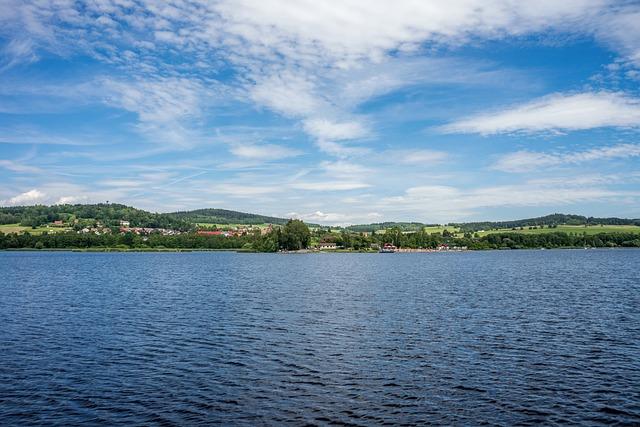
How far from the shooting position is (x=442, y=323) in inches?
1583

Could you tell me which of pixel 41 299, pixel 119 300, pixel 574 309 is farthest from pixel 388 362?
pixel 41 299

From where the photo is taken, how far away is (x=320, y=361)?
1115 inches

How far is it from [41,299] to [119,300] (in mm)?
8918

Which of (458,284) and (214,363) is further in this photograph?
(458,284)

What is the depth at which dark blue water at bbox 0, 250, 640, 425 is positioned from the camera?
67.9ft

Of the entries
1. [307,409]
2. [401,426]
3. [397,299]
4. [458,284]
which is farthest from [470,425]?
[458,284]

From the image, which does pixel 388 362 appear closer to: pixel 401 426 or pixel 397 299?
pixel 401 426

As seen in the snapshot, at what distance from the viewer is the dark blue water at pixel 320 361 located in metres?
20.7

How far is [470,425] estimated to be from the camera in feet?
62.5

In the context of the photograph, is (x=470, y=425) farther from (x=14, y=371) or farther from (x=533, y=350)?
(x=14, y=371)

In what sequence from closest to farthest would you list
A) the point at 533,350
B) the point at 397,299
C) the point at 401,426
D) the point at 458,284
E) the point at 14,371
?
the point at 401,426 → the point at 14,371 → the point at 533,350 → the point at 397,299 → the point at 458,284

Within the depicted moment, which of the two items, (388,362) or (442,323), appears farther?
(442,323)

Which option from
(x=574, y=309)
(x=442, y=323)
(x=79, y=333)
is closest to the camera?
(x=79, y=333)

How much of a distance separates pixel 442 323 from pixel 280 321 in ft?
42.5
